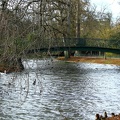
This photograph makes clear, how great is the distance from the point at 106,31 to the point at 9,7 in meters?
52.6

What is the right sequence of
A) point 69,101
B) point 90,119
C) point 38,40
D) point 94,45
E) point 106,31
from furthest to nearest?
point 106,31, point 94,45, point 69,101, point 90,119, point 38,40

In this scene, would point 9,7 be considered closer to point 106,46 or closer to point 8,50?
point 8,50

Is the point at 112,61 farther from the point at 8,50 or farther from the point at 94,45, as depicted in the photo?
the point at 8,50

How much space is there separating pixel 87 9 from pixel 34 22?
4149 cm

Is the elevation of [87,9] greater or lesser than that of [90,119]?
greater

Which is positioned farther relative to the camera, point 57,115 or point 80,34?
point 80,34

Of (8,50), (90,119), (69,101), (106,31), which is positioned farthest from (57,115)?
(106,31)

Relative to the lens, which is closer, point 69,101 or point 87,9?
point 69,101

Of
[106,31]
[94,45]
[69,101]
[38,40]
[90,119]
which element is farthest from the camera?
[106,31]

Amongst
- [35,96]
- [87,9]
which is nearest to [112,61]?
[87,9]

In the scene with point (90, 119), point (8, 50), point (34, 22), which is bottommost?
point (90, 119)

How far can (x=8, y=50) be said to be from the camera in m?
6.31

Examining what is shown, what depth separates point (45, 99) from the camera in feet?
52.2

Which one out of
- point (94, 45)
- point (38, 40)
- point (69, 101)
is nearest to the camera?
point (38, 40)
